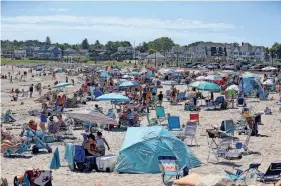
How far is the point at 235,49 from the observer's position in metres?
129

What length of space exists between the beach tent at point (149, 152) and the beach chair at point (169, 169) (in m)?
0.84

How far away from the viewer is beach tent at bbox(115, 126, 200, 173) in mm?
11570

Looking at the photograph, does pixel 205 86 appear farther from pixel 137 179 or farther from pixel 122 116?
pixel 137 179

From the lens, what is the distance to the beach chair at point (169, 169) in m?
10.1

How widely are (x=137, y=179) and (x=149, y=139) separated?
130cm

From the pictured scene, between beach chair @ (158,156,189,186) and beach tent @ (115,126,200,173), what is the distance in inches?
33.2

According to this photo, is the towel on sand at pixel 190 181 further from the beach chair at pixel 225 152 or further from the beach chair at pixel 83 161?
the beach chair at pixel 225 152

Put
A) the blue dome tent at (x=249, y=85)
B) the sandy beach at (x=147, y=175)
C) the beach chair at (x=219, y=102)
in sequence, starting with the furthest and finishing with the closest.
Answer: the blue dome tent at (x=249, y=85)
the beach chair at (x=219, y=102)
the sandy beach at (x=147, y=175)

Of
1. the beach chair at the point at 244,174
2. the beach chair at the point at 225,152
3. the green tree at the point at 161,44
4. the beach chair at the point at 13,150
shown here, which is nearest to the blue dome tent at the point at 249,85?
the beach chair at the point at 225,152

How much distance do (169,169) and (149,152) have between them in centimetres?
141

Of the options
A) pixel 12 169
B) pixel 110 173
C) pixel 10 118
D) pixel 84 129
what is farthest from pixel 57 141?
pixel 10 118

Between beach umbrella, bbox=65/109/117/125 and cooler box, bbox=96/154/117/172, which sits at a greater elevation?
beach umbrella, bbox=65/109/117/125

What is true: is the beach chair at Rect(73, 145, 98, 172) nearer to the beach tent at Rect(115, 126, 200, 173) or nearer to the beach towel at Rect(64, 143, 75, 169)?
the beach towel at Rect(64, 143, 75, 169)

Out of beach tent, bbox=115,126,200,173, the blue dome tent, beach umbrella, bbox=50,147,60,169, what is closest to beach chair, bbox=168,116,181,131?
beach tent, bbox=115,126,200,173
